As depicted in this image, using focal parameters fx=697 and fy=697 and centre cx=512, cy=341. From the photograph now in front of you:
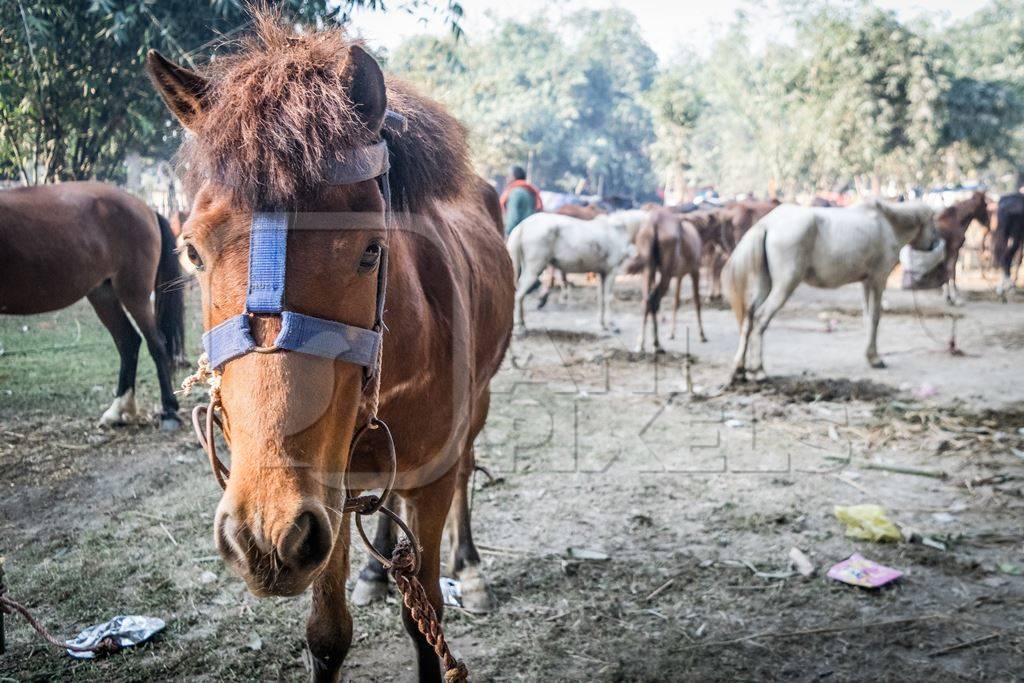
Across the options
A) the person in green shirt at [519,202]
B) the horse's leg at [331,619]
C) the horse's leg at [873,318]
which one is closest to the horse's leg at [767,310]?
the horse's leg at [873,318]

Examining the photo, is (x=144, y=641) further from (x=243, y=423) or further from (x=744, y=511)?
(x=744, y=511)

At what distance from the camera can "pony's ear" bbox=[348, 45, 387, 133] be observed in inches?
59.2

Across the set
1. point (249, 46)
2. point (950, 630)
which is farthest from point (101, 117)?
point (950, 630)

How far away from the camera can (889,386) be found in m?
7.18

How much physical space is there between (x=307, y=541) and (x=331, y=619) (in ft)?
3.52

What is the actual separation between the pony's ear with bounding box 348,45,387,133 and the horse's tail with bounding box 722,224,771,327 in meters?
6.65

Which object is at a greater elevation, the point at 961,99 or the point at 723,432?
the point at 961,99

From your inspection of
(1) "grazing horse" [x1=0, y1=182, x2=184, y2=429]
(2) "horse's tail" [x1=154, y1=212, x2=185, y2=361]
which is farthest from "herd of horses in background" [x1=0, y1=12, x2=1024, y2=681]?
(2) "horse's tail" [x1=154, y1=212, x2=185, y2=361]

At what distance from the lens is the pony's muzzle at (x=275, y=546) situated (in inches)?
47.7

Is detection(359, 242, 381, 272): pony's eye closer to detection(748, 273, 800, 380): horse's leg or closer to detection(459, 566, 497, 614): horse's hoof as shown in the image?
detection(459, 566, 497, 614): horse's hoof

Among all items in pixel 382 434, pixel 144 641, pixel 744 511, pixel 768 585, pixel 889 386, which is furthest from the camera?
pixel 889 386

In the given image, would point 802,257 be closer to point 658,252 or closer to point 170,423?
point 658,252

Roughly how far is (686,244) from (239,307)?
8.92 metres

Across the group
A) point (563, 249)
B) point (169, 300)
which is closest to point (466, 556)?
point (169, 300)
